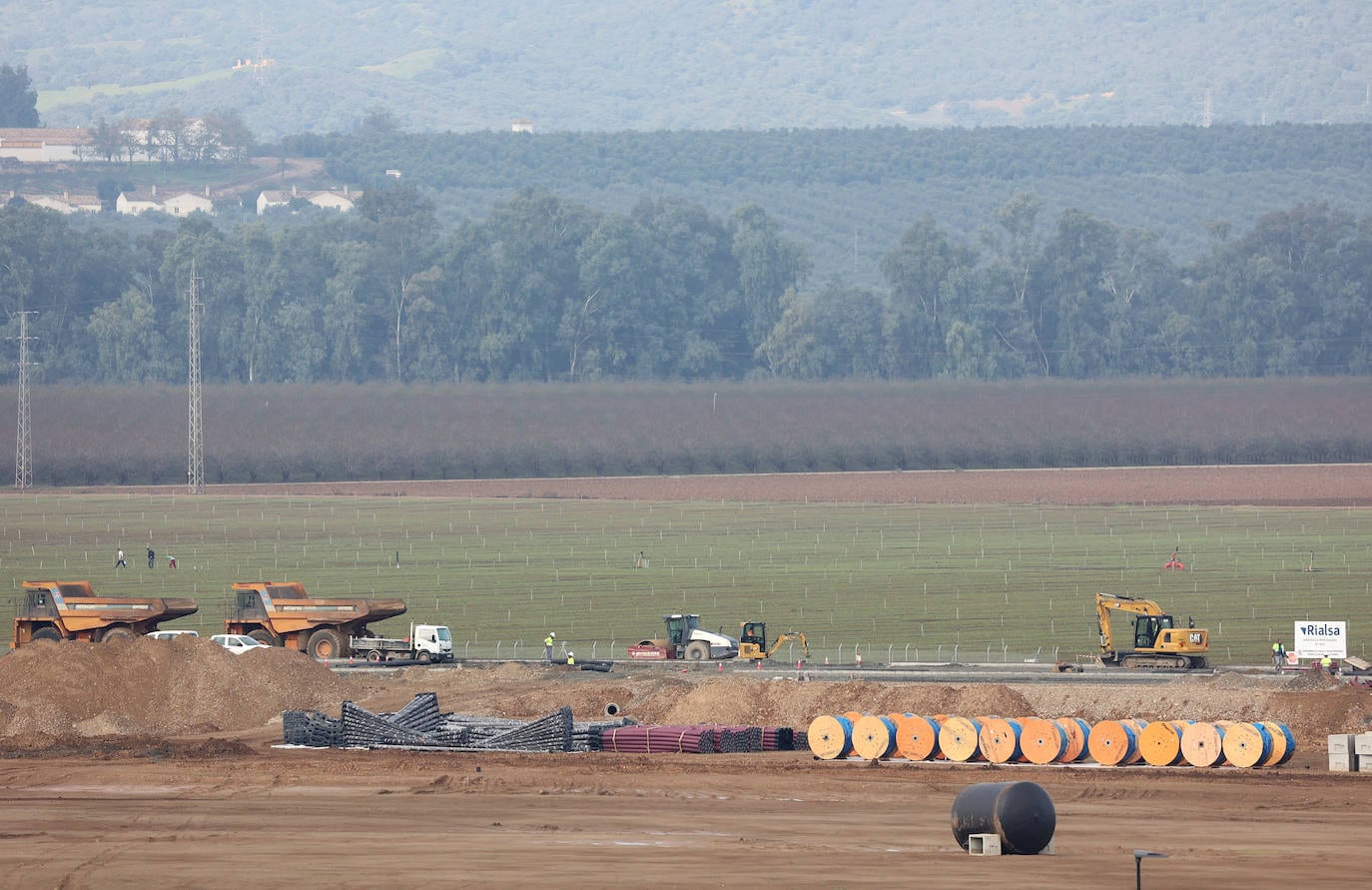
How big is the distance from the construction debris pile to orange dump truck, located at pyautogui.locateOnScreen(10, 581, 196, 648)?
22.7 metres

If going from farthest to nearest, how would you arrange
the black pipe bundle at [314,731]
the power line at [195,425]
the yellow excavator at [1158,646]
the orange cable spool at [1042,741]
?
the power line at [195,425]
the yellow excavator at [1158,646]
the black pipe bundle at [314,731]
the orange cable spool at [1042,741]

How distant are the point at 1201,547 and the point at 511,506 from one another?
174 feet

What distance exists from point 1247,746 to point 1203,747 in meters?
0.91

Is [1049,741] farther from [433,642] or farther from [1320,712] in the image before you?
[433,642]

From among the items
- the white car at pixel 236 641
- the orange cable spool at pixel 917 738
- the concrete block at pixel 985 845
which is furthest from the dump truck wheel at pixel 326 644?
the concrete block at pixel 985 845

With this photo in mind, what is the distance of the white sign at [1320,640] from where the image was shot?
61.2 m

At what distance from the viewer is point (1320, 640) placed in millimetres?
61375

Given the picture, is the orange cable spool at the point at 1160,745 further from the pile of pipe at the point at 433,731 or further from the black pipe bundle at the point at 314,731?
the black pipe bundle at the point at 314,731

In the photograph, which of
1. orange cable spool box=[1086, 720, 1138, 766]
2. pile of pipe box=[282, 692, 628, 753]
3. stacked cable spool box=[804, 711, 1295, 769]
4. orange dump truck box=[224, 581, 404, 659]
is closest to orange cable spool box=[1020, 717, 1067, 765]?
stacked cable spool box=[804, 711, 1295, 769]

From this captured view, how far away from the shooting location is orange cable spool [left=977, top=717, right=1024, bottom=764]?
1794 inches

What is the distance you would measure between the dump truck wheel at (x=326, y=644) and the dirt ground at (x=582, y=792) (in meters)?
6.14

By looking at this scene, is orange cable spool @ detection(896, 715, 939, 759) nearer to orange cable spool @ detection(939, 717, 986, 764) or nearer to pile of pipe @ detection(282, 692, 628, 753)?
orange cable spool @ detection(939, 717, 986, 764)

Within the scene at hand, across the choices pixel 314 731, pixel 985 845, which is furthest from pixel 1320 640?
pixel 985 845

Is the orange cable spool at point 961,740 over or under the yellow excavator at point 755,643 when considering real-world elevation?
under
